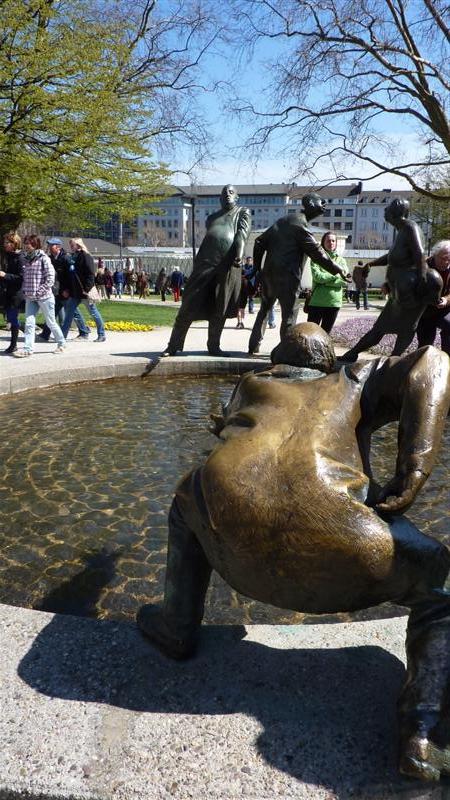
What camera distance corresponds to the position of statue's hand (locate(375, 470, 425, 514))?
151cm

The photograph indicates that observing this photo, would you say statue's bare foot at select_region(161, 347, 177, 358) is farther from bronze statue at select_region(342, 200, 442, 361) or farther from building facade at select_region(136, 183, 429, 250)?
building facade at select_region(136, 183, 429, 250)

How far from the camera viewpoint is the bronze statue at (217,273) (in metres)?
8.16

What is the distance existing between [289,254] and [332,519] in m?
6.77

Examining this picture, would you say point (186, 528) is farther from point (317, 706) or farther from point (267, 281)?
point (267, 281)

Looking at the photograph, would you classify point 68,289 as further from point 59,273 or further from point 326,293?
point 326,293

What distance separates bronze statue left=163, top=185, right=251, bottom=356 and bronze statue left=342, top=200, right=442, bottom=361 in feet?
7.07

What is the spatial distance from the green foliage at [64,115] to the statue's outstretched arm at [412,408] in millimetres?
13958

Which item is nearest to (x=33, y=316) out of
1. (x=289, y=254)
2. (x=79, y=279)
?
(x=79, y=279)

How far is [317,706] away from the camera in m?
1.67

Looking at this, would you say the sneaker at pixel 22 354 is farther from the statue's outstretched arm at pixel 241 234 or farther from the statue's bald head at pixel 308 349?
the statue's bald head at pixel 308 349

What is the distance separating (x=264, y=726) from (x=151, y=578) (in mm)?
1449

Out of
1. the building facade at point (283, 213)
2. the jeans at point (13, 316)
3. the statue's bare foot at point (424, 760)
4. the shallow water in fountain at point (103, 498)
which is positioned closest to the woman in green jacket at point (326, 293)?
the shallow water in fountain at point (103, 498)

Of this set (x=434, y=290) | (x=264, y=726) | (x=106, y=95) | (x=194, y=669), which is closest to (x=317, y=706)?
(x=264, y=726)

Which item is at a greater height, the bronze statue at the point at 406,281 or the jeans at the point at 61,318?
the bronze statue at the point at 406,281
